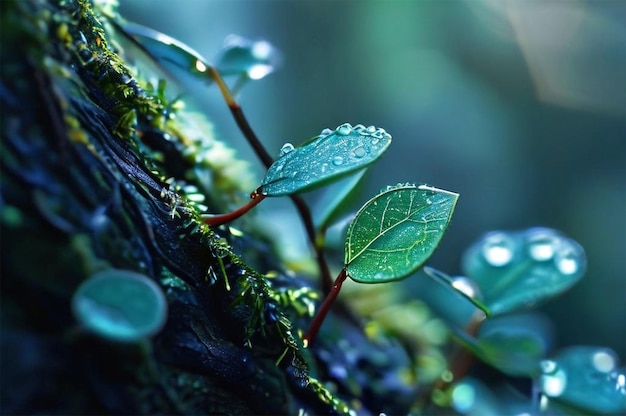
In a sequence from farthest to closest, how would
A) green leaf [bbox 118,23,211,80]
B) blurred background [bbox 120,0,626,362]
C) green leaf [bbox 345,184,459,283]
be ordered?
1. blurred background [bbox 120,0,626,362]
2. green leaf [bbox 118,23,211,80]
3. green leaf [bbox 345,184,459,283]

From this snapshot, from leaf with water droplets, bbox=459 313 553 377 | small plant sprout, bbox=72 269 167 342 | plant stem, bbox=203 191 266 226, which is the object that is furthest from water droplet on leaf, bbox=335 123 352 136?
leaf with water droplets, bbox=459 313 553 377

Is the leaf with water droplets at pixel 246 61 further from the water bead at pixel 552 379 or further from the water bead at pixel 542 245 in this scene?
the water bead at pixel 552 379

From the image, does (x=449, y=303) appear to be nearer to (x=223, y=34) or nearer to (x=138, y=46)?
(x=138, y=46)

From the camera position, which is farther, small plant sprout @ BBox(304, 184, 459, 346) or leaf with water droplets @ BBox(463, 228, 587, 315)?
leaf with water droplets @ BBox(463, 228, 587, 315)

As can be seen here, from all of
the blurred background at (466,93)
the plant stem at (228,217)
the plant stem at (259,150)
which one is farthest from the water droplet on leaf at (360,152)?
the blurred background at (466,93)

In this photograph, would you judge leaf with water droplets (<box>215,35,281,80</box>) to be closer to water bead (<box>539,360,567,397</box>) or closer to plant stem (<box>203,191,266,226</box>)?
plant stem (<box>203,191,266,226</box>)

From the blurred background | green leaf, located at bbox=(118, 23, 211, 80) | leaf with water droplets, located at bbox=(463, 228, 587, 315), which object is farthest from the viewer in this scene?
the blurred background

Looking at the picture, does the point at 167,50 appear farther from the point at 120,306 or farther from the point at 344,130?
the point at 120,306
